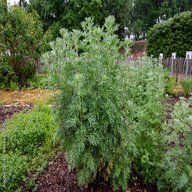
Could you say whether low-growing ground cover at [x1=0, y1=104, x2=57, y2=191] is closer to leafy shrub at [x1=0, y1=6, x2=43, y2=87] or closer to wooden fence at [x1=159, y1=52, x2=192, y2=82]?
leafy shrub at [x1=0, y1=6, x2=43, y2=87]

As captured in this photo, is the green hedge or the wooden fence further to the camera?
the green hedge

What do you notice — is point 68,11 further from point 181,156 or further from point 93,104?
point 93,104

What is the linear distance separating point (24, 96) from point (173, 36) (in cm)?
954

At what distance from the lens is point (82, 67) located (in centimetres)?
262

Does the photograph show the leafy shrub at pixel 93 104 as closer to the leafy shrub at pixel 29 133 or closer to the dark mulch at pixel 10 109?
the leafy shrub at pixel 29 133

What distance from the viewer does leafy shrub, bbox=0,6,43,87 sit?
9.85 metres

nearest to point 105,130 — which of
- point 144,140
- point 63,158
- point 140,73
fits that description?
point 144,140

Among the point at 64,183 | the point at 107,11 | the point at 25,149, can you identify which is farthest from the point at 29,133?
the point at 107,11

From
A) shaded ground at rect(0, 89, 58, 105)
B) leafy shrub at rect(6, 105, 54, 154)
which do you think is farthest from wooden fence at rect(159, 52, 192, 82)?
leafy shrub at rect(6, 105, 54, 154)

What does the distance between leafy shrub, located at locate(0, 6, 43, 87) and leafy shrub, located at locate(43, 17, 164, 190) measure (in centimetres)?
741

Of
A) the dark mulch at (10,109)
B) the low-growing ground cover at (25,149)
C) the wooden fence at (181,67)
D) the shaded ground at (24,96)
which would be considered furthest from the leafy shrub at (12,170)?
the wooden fence at (181,67)

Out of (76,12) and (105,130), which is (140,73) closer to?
(105,130)

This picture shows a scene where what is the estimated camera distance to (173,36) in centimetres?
1552

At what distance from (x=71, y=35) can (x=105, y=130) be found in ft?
3.00
